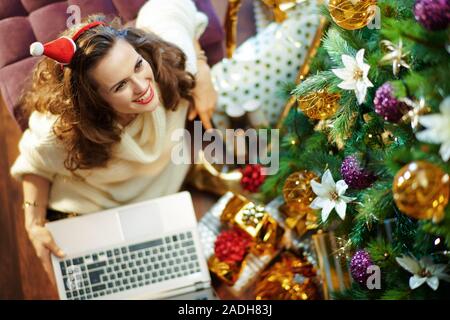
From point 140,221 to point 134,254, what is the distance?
0.08 metres

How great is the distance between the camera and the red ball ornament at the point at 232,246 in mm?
1529

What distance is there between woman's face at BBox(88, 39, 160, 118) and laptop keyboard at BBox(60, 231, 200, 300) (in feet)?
1.23

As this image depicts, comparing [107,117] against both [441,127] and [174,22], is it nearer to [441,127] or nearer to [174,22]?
[174,22]

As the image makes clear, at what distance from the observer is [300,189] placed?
4.21 ft

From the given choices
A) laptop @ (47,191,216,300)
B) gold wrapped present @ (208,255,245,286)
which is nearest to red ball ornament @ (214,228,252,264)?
gold wrapped present @ (208,255,245,286)

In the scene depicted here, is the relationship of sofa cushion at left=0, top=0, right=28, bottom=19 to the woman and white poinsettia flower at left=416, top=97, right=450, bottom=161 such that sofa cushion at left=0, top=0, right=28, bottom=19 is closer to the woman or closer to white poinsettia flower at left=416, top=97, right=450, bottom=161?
the woman

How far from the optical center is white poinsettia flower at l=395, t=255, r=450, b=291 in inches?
38.9

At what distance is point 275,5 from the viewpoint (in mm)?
1459

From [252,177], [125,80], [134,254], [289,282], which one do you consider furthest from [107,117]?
[289,282]

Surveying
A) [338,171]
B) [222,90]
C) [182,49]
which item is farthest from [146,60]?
[338,171]

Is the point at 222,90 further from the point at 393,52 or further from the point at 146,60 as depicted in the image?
the point at 393,52

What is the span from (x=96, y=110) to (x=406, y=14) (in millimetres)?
613

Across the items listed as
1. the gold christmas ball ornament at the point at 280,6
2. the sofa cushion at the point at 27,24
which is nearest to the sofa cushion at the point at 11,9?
the sofa cushion at the point at 27,24
